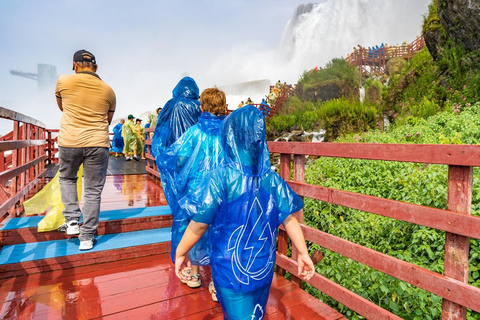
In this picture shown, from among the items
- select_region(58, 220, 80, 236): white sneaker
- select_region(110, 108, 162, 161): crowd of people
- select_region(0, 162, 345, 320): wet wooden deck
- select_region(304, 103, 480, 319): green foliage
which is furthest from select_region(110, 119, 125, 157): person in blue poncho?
select_region(0, 162, 345, 320): wet wooden deck

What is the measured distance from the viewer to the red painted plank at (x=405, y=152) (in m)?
1.48

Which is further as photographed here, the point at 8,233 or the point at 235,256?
the point at 8,233

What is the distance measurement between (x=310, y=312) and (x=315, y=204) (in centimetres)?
320

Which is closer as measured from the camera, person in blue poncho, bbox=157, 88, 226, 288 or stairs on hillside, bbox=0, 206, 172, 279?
person in blue poncho, bbox=157, 88, 226, 288

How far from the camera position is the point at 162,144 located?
111 inches

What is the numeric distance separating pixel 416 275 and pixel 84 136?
2720 millimetres

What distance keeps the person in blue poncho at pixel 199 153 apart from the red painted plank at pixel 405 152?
70cm

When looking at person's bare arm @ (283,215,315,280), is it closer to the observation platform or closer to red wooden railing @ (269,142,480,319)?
the observation platform

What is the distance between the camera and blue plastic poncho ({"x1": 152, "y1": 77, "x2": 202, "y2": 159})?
2773 mm

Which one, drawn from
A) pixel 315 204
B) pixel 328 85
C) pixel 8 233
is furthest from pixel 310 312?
pixel 328 85

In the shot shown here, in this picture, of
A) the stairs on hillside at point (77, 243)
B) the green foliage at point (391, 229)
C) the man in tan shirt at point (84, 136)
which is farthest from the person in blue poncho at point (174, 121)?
the green foliage at point (391, 229)

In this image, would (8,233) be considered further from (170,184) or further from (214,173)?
(214,173)

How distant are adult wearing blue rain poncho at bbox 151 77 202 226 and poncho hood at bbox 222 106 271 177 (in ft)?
4.31

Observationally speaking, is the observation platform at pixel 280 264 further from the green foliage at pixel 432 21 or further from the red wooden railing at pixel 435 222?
the green foliage at pixel 432 21
